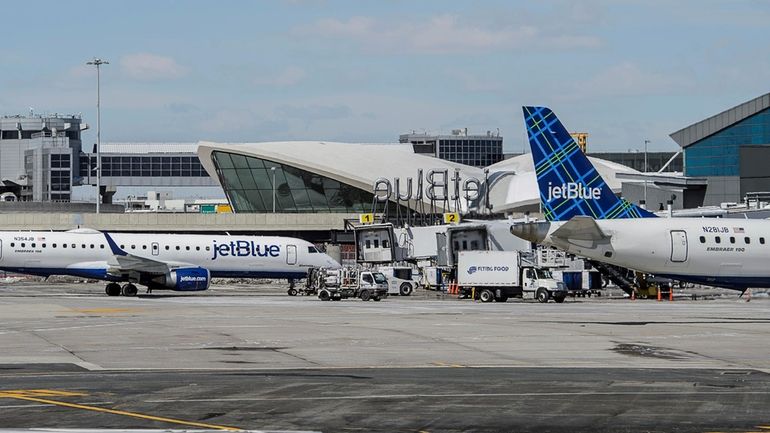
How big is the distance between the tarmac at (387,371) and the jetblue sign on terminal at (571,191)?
449 cm

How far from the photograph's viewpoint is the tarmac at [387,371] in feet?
56.4

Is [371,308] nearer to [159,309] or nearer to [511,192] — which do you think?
[159,309]

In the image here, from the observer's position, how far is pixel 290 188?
132m

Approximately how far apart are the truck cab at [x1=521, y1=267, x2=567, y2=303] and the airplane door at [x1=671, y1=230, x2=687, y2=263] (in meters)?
20.5

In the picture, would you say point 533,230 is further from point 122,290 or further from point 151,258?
point 151,258

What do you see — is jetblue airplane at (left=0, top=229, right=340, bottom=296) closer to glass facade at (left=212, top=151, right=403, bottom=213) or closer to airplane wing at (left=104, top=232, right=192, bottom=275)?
airplane wing at (left=104, top=232, right=192, bottom=275)

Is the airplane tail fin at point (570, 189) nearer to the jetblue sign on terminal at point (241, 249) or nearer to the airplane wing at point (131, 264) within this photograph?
the airplane wing at point (131, 264)

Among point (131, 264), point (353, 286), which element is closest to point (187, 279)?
point (131, 264)

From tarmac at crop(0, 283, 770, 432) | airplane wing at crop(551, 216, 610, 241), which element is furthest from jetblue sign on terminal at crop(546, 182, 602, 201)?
tarmac at crop(0, 283, 770, 432)

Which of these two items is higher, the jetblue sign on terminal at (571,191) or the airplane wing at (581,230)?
the jetblue sign on terminal at (571,191)

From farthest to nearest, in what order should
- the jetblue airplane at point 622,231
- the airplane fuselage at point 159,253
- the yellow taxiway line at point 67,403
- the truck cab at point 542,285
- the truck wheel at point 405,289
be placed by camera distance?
the truck wheel at point 405,289 < the airplane fuselage at point 159,253 < the truck cab at point 542,285 < the jetblue airplane at point 622,231 < the yellow taxiway line at point 67,403

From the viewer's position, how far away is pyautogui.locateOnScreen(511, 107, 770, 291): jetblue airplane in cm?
4094

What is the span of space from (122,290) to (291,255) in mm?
10521

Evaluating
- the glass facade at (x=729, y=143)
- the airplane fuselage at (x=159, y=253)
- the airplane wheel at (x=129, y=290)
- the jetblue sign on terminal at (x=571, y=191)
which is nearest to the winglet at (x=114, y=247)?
the airplane fuselage at (x=159, y=253)
